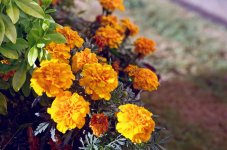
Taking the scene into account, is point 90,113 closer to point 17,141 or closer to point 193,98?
point 17,141

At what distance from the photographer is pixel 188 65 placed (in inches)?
188

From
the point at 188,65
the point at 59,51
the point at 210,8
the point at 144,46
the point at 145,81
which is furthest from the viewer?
the point at 210,8

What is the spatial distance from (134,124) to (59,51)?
437 mm

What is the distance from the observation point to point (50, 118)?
1.85m

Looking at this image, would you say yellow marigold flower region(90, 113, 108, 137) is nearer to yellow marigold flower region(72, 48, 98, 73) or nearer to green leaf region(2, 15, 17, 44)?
yellow marigold flower region(72, 48, 98, 73)

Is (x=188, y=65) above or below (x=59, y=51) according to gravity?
below

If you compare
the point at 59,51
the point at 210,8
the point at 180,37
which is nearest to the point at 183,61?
the point at 180,37

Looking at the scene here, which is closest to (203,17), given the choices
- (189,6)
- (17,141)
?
(189,6)

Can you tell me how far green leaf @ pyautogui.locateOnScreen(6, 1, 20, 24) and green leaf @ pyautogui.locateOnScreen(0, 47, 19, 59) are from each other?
15cm

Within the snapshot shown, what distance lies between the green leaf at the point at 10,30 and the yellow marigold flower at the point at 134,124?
48 centimetres

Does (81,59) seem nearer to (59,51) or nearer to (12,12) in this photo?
(59,51)

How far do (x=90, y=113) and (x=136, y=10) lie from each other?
393 cm

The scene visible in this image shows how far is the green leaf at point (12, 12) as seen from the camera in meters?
1.63

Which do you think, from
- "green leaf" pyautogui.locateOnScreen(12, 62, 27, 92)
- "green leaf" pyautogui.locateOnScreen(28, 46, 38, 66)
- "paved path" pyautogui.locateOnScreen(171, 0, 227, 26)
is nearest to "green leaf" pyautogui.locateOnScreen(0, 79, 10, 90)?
"green leaf" pyautogui.locateOnScreen(12, 62, 27, 92)
